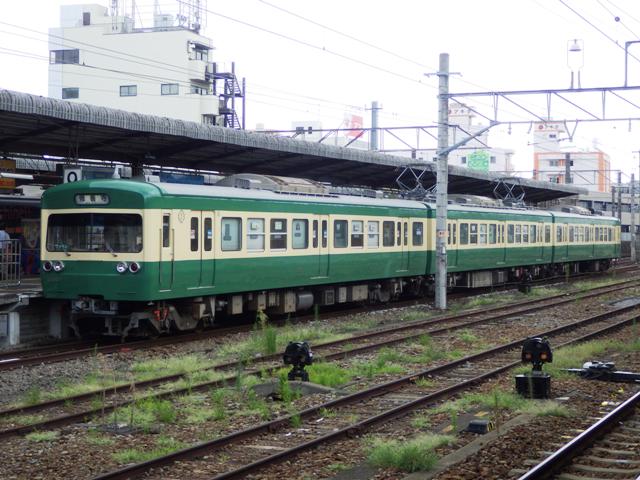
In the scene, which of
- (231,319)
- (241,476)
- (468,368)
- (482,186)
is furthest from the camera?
(482,186)

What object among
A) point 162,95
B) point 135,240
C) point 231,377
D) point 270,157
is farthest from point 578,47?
point 162,95

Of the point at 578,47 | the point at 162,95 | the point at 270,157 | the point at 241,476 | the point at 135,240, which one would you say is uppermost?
the point at 162,95

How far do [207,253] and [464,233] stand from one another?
12.6m

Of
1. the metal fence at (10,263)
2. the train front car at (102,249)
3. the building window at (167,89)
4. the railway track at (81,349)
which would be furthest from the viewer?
the building window at (167,89)

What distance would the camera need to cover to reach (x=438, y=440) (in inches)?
337

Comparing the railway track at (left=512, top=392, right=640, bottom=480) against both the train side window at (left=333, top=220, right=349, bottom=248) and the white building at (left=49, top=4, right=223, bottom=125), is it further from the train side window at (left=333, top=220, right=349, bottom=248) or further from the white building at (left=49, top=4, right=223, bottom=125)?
the white building at (left=49, top=4, right=223, bottom=125)

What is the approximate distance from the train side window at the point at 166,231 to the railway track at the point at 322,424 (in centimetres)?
537

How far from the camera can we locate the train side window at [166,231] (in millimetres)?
15485

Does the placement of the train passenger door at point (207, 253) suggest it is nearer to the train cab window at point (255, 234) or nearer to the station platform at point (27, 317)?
the train cab window at point (255, 234)

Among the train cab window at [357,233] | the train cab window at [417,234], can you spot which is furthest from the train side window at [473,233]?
the train cab window at [357,233]

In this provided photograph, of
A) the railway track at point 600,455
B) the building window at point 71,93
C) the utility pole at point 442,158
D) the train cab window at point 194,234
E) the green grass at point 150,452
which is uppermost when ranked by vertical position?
the building window at point 71,93

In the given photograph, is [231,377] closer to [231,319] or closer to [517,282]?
[231,319]

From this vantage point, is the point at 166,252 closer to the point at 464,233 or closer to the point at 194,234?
the point at 194,234

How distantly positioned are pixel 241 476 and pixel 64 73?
58641mm
